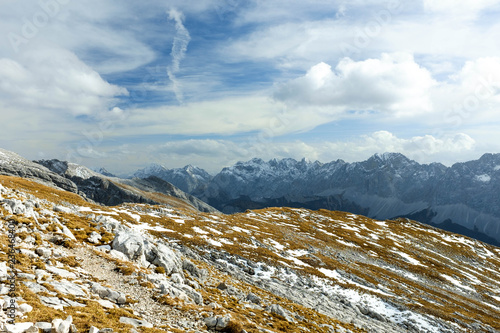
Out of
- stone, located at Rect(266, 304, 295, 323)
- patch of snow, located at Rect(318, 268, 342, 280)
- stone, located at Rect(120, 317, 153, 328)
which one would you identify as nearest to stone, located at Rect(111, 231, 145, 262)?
stone, located at Rect(120, 317, 153, 328)

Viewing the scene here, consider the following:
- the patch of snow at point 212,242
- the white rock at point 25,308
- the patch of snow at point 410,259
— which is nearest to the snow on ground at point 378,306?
the patch of snow at point 212,242

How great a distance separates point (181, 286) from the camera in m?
21.5

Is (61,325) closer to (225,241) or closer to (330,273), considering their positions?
(225,241)

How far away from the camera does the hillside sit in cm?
1453

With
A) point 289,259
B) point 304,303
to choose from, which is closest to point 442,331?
point 304,303

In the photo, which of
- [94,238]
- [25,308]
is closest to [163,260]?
[94,238]

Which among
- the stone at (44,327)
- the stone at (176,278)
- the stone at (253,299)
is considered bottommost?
the stone at (253,299)

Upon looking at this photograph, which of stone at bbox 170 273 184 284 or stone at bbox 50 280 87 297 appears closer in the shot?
stone at bbox 50 280 87 297

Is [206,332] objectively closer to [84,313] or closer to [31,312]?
[84,313]

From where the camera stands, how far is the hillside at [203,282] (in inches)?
572

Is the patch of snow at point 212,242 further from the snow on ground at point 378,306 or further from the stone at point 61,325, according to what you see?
the stone at point 61,325

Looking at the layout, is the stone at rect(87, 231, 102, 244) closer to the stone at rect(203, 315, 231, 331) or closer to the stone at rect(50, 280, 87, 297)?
the stone at rect(50, 280, 87, 297)

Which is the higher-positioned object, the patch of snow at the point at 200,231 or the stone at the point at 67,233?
the stone at the point at 67,233

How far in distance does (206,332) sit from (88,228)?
56.1 ft
